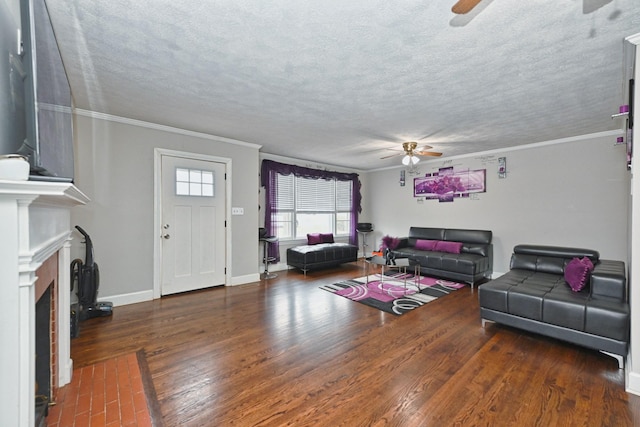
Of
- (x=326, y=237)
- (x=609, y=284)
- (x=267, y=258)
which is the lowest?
(x=267, y=258)

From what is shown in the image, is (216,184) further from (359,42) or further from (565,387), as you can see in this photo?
(565,387)

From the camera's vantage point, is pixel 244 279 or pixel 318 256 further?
pixel 318 256

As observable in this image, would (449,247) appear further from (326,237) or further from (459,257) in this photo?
(326,237)

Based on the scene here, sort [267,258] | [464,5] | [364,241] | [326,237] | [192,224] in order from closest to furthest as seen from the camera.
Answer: [464,5] < [192,224] < [267,258] < [326,237] < [364,241]

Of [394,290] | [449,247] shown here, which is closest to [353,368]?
[394,290]

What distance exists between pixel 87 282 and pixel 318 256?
11.8 ft

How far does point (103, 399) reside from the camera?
1.82 m

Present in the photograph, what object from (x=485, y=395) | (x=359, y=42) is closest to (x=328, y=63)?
(x=359, y=42)

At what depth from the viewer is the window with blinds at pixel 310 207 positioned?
5926mm

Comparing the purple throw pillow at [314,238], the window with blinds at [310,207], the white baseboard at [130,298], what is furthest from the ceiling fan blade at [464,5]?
the purple throw pillow at [314,238]

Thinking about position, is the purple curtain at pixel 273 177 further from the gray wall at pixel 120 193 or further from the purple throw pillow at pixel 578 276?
the purple throw pillow at pixel 578 276

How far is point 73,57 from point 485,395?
398cm

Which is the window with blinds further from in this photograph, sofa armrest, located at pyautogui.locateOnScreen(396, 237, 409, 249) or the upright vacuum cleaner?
the upright vacuum cleaner

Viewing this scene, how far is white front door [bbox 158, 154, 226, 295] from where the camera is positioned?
393 centimetres
